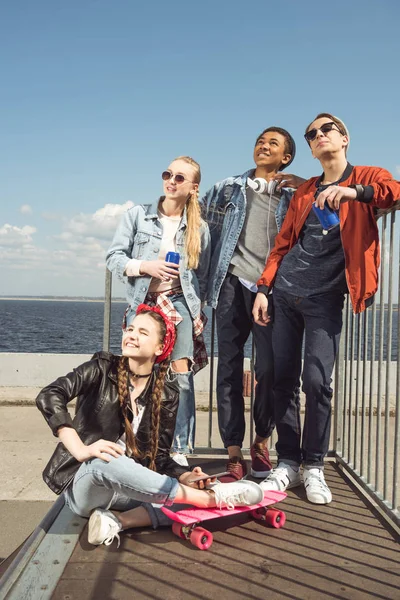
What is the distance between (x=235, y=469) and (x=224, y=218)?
1631 mm

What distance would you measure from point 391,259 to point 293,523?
144 cm

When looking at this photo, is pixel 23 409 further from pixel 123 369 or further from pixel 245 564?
pixel 245 564

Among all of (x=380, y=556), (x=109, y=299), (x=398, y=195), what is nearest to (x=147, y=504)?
(x=380, y=556)

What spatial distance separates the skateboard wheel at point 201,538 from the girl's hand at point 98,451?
1.59 ft

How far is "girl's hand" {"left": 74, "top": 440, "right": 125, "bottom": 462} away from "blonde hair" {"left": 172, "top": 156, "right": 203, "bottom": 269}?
1436 millimetres

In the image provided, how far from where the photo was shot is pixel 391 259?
302cm

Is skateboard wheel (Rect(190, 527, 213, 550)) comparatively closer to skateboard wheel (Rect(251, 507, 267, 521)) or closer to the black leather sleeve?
skateboard wheel (Rect(251, 507, 267, 521))

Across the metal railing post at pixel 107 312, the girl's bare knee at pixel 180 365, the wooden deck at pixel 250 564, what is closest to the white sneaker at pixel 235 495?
the wooden deck at pixel 250 564

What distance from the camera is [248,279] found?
143 inches

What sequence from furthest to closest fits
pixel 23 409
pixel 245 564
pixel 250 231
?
1. pixel 23 409
2. pixel 250 231
3. pixel 245 564

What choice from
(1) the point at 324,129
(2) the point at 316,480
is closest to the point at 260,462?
(2) the point at 316,480

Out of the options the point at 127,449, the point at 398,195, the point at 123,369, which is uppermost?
the point at 398,195

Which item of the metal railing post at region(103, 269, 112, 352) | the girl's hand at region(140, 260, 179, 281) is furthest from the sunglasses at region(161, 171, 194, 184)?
the metal railing post at region(103, 269, 112, 352)

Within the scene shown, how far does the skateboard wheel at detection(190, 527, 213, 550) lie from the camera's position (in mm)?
2482
